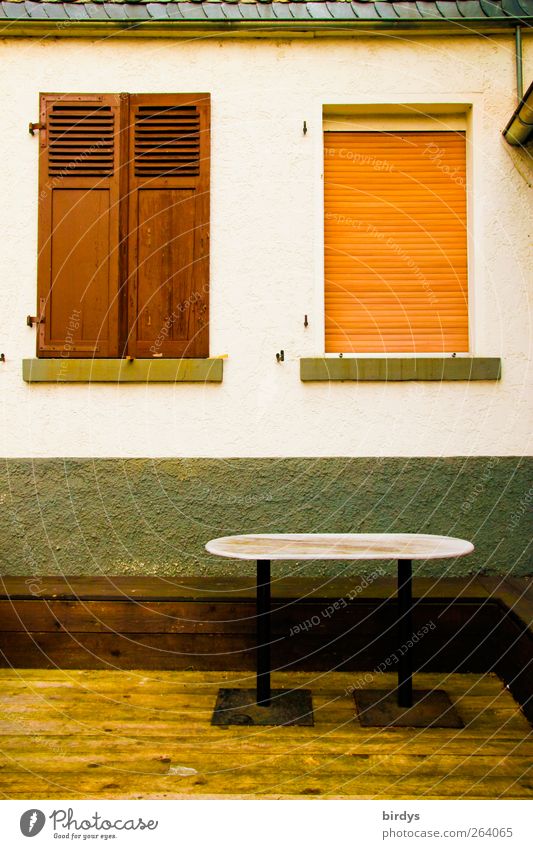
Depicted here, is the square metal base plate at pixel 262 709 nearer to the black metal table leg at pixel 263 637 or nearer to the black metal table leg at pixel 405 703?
the black metal table leg at pixel 263 637

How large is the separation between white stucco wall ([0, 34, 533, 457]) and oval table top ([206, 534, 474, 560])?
1034mm

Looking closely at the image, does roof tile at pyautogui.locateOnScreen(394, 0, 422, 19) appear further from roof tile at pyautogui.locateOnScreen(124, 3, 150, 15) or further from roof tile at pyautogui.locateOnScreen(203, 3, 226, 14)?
roof tile at pyautogui.locateOnScreen(124, 3, 150, 15)

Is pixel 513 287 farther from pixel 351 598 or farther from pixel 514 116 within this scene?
pixel 351 598

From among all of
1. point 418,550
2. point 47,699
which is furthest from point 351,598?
point 47,699

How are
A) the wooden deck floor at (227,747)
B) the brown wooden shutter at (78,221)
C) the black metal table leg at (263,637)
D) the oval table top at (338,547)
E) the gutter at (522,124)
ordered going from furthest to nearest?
1. the brown wooden shutter at (78,221)
2. the gutter at (522,124)
3. the black metal table leg at (263,637)
4. the oval table top at (338,547)
5. the wooden deck floor at (227,747)

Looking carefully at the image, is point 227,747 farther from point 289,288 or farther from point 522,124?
point 522,124

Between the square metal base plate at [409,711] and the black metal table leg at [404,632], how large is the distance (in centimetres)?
7

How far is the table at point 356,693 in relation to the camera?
11.1 ft

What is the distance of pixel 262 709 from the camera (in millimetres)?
3574

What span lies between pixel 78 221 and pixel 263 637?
286 cm

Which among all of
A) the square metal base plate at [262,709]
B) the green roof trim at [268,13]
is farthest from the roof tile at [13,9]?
the square metal base plate at [262,709]

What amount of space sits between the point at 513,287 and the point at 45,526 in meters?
3.29

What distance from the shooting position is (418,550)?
3.40 m

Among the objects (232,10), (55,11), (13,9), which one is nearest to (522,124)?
(232,10)
